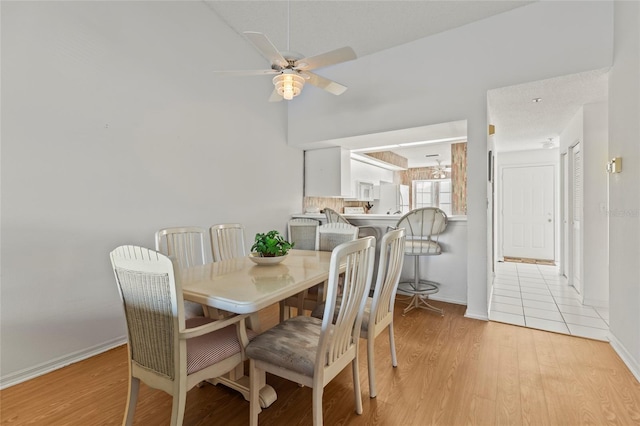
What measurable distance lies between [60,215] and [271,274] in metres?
1.66

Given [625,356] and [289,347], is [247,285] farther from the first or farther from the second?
[625,356]

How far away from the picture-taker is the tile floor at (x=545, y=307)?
110 inches

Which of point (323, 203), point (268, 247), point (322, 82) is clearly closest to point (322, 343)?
point (268, 247)

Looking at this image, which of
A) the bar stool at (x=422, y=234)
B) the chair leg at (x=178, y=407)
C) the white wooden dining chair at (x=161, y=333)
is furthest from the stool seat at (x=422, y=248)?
the chair leg at (x=178, y=407)

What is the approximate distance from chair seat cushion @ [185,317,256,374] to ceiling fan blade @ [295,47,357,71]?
5.74ft

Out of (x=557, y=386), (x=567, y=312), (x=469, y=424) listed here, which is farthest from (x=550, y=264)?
(x=469, y=424)

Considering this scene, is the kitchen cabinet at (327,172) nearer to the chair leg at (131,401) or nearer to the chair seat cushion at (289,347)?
the chair seat cushion at (289,347)

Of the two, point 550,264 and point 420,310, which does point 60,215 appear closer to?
point 420,310

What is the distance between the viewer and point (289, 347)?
1432 mm

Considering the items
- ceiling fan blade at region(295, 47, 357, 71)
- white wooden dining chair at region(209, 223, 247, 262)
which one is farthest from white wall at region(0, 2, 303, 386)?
ceiling fan blade at region(295, 47, 357, 71)

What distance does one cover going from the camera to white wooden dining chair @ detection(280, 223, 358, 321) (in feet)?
7.64

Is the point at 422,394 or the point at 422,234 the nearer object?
the point at 422,394

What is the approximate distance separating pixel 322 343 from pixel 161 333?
68 centimetres

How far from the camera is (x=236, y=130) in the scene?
3.61 m
